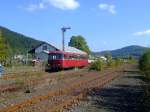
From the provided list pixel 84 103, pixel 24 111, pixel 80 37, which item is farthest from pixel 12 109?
pixel 80 37

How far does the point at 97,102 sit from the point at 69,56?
32.7 metres

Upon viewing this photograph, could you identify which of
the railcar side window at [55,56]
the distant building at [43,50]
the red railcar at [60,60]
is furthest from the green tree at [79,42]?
the railcar side window at [55,56]

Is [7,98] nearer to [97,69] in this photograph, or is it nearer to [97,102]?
[97,102]

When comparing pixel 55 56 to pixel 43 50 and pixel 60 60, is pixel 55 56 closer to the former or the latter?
pixel 60 60

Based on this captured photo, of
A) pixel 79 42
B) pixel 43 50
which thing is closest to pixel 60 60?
pixel 43 50

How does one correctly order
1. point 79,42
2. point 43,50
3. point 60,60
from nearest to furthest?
point 60,60, point 43,50, point 79,42

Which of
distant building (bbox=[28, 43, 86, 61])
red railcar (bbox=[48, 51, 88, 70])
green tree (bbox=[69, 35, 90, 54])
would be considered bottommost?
red railcar (bbox=[48, 51, 88, 70])

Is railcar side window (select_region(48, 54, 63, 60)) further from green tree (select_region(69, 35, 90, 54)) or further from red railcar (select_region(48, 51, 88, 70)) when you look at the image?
green tree (select_region(69, 35, 90, 54))

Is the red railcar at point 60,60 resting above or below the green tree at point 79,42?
below

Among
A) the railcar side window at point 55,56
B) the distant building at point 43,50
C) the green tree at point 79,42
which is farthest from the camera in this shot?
the green tree at point 79,42

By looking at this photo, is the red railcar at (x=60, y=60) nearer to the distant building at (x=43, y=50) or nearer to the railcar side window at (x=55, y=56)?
the railcar side window at (x=55, y=56)

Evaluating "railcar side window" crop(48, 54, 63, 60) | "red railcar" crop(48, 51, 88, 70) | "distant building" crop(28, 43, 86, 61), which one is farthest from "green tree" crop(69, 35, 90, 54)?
"railcar side window" crop(48, 54, 63, 60)

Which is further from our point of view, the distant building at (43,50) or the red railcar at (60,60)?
the distant building at (43,50)

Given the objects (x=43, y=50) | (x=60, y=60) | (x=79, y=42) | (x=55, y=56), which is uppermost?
(x=79, y=42)
